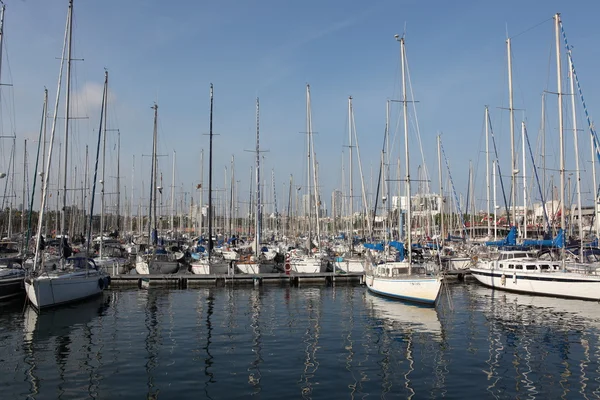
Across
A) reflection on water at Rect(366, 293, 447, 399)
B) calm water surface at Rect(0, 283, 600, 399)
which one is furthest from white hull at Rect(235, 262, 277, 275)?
reflection on water at Rect(366, 293, 447, 399)

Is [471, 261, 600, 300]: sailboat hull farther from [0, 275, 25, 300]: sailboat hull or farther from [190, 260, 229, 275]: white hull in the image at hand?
[0, 275, 25, 300]: sailboat hull

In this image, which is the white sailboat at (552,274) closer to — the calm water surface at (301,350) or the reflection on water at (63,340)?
the calm water surface at (301,350)

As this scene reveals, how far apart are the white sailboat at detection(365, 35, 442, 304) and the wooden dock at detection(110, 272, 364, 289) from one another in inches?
338

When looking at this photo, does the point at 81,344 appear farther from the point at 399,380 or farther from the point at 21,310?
the point at 399,380

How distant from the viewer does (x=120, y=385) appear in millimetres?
15000

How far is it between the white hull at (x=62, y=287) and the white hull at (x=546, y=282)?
30.0 metres

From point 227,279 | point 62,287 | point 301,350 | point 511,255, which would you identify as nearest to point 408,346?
point 301,350

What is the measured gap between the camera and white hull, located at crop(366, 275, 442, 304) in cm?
2838

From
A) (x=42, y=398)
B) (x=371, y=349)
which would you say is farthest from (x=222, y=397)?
(x=371, y=349)

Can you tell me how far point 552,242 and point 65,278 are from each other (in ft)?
120

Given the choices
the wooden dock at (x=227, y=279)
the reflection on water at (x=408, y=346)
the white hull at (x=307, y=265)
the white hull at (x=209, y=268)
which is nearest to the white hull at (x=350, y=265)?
the white hull at (x=307, y=265)

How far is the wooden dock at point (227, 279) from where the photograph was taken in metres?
40.8

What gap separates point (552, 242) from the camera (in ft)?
130

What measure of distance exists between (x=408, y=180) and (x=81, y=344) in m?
19.9
